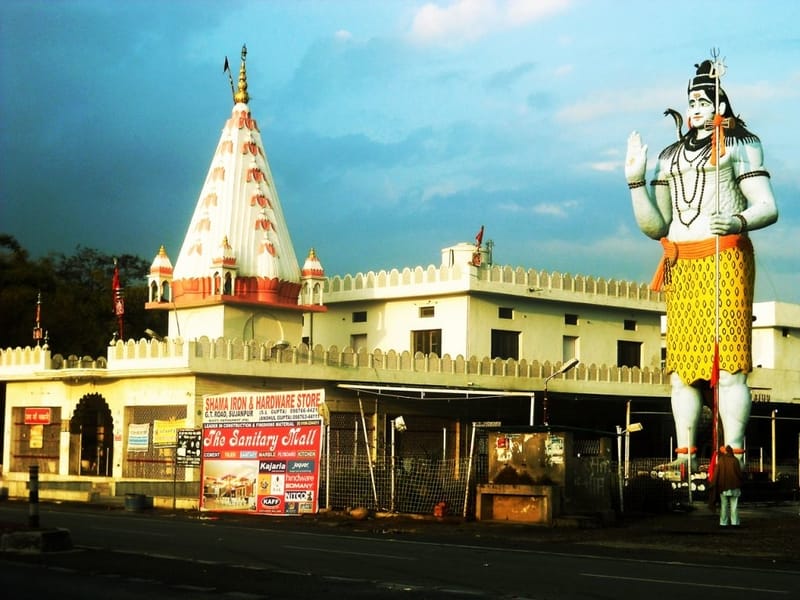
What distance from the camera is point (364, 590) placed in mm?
12383

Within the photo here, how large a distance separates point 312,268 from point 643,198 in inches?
512

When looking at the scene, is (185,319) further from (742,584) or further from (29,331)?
(742,584)

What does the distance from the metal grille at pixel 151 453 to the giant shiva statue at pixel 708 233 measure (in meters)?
13.8

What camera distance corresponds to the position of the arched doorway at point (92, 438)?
3841cm

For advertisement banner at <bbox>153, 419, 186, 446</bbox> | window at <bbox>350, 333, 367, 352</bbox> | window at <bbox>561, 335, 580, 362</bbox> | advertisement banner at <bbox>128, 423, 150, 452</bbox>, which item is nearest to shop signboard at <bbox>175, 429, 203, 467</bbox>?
advertisement banner at <bbox>153, 419, 186, 446</bbox>

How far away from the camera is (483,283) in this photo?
4088cm

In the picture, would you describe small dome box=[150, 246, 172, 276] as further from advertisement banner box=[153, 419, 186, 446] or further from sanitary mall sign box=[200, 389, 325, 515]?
sanitary mall sign box=[200, 389, 325, 515]

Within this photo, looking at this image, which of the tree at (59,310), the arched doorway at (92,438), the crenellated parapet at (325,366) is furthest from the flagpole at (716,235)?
the tree at (59,310)

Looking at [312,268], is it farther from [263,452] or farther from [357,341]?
[263,452]

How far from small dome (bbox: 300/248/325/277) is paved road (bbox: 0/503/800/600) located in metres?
18.2

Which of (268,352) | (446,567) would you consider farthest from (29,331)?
(446,567)

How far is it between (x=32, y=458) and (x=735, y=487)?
2492cm

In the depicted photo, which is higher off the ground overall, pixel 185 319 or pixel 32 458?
pixel 185 319

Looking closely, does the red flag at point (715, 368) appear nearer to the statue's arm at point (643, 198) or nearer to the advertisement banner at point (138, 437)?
the statue's arm at point (643, 198)
